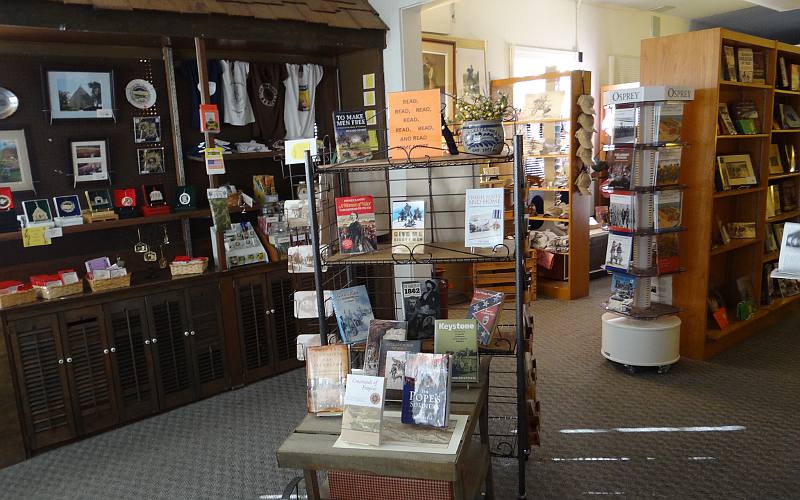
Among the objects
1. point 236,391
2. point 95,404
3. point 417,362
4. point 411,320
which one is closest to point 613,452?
point 411,320

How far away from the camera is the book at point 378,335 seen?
2281mm

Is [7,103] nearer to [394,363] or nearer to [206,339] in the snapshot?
[206,339]

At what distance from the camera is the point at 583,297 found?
588 cm

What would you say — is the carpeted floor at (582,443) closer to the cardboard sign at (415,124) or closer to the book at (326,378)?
the book at (326,378)

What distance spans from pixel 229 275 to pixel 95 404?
3.51 feet

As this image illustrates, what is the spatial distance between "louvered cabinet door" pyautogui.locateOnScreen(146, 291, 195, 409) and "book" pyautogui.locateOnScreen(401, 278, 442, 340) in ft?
6.09

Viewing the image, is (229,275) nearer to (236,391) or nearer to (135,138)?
(236,391)

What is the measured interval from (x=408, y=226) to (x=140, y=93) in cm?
246

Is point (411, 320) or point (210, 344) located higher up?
point (411, 320)

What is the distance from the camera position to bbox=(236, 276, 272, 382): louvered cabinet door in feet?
13.2

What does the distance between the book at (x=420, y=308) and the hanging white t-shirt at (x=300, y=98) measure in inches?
99.7

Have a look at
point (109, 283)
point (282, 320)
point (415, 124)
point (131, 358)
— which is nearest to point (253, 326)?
point (282, 320)

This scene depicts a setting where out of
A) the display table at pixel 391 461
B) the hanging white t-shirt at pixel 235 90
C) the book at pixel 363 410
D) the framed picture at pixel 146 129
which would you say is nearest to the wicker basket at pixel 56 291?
the framed picture at pixel 146 129

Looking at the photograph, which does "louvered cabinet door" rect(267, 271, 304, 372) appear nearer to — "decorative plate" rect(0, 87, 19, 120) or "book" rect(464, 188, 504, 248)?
"decorative plate" rect(0, 87, 19, 120)
